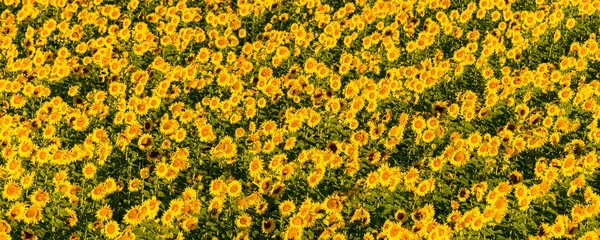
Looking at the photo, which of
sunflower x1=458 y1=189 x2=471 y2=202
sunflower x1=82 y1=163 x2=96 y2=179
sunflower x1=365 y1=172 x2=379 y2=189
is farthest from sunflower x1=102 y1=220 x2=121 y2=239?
sunflower x1=458 y1=189 x2=471 y2=202

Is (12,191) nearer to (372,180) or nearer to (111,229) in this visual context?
(111,229)

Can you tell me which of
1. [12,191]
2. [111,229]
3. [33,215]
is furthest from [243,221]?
[12,191]

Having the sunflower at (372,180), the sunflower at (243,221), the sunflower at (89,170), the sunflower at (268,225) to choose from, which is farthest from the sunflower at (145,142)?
the sunflower at (372,180)

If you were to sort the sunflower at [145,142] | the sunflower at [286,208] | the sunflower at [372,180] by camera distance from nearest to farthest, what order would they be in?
the sunflower at [286,208] → the sunflower at [372,180] → the sunflower at [145,142]

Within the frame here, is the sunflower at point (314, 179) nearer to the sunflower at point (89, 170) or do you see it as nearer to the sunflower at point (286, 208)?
the sunflower at point (286, 208)

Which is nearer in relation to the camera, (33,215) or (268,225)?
(268,225)

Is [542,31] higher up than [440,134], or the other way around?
[542,31]

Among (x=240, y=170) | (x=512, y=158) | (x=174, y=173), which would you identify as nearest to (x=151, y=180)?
(x=174, y=173)

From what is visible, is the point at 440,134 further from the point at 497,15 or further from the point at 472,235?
Answer: the point at 497,15
